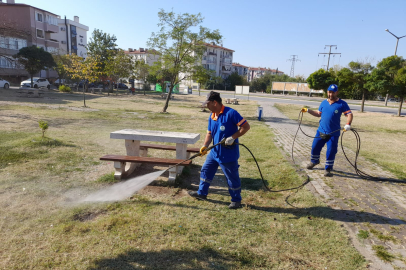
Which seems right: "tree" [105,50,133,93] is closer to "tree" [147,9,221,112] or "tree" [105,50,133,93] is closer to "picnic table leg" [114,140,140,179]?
"tree" [147,9,221,112]

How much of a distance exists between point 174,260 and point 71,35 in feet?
230

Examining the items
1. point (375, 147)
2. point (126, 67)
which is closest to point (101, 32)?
point (126, 67)

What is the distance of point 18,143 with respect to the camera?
734 centimetres

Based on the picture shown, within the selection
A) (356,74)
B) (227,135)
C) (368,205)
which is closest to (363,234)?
(368,205)

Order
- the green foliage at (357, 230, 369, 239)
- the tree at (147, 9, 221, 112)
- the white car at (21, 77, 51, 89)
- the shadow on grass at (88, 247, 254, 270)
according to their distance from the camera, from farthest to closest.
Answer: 1. the white car at (21, 77, 51, 89)
2. the tree at (147, 9, 221, 112)
3. the green foliage at (357, 230, 369, 239)
4. the shadow on grass at (88, 247, 254, 270)

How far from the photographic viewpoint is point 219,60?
87438 millimetres

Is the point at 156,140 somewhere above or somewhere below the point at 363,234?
above

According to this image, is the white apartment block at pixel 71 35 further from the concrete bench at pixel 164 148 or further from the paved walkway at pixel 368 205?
the paved walkway at pixel 368 205

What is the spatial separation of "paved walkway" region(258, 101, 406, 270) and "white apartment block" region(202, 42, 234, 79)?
7823 cm

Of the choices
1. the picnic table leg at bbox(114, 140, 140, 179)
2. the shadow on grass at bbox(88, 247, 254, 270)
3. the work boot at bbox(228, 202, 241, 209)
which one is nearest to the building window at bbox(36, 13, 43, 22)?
the picnic table leg at bbox(114, 140, 140, 179)

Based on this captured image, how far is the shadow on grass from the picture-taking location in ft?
9.25

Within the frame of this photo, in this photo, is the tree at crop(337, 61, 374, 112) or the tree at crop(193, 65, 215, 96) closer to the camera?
the tree at crop(193, 65, 215, 96)

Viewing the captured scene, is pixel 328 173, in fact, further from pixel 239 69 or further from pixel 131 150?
pixel 239 69

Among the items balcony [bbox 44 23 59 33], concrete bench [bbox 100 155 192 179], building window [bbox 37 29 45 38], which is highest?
balcony [bbox 44 23 59 33]
